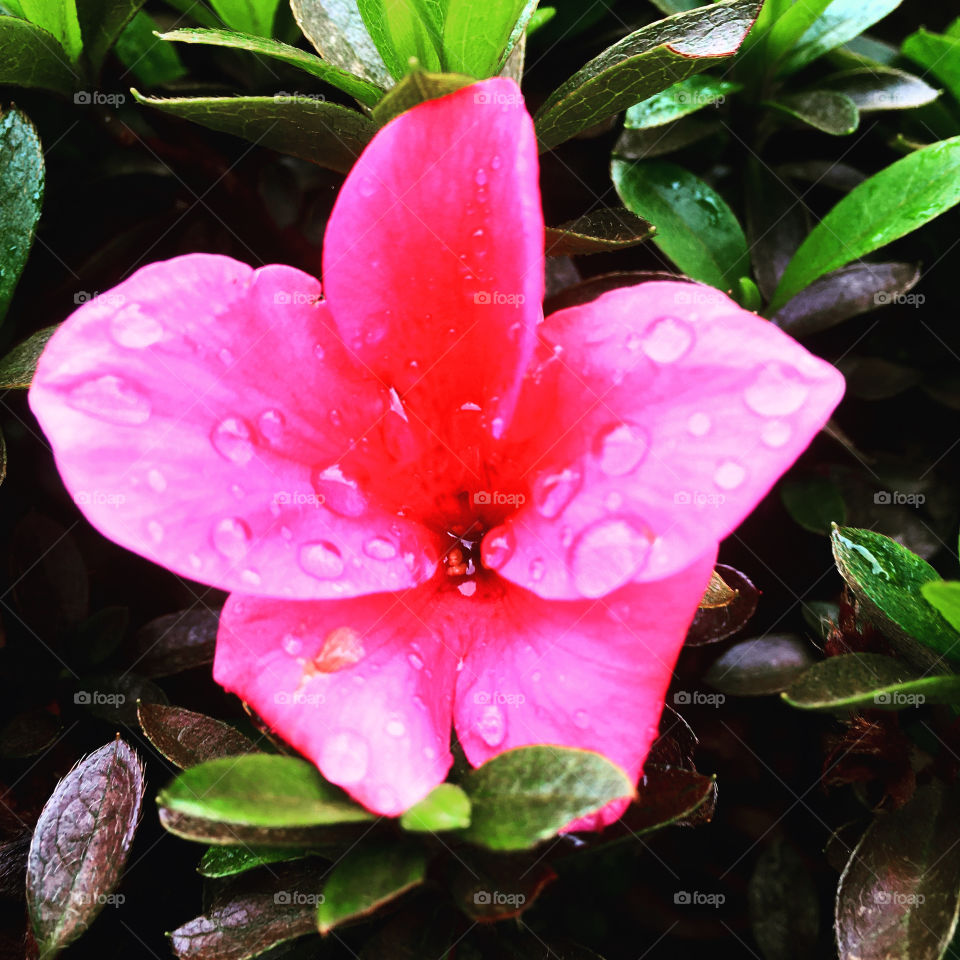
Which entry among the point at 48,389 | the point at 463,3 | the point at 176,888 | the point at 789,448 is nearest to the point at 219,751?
the point at 176,888

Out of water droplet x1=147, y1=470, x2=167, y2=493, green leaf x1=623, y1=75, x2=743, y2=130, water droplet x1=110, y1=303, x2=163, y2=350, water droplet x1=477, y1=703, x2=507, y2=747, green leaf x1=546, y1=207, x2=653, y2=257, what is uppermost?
green leaf x1=623, y1=75, x2=743, y2=130

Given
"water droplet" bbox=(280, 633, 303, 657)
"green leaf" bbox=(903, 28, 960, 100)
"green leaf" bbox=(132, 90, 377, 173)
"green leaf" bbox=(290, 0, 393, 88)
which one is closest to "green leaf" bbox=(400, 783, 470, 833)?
"water droplet" bbox=(280, 633, 303, 657)

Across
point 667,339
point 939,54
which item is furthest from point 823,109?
point 667,339

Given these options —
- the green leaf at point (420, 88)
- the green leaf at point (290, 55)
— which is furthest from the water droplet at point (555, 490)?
the green leaf at point (290, 55)

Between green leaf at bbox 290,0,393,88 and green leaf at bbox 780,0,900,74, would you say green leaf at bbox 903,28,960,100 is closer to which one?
green leaf at bbox 780,0,900,74

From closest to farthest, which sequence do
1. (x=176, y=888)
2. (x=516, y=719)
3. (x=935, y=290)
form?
1. (x=516, y=719)
2. (x=176, y=888)
3. (x=935, y=290)

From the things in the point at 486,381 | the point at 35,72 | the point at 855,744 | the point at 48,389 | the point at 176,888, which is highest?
the point at 35,72

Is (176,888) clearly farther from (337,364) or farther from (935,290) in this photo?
(935,290)

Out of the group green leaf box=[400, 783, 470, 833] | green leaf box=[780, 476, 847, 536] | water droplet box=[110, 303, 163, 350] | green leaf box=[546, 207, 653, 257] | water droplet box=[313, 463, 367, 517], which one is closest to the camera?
green leaf box=[400, 783, 470, 833]
